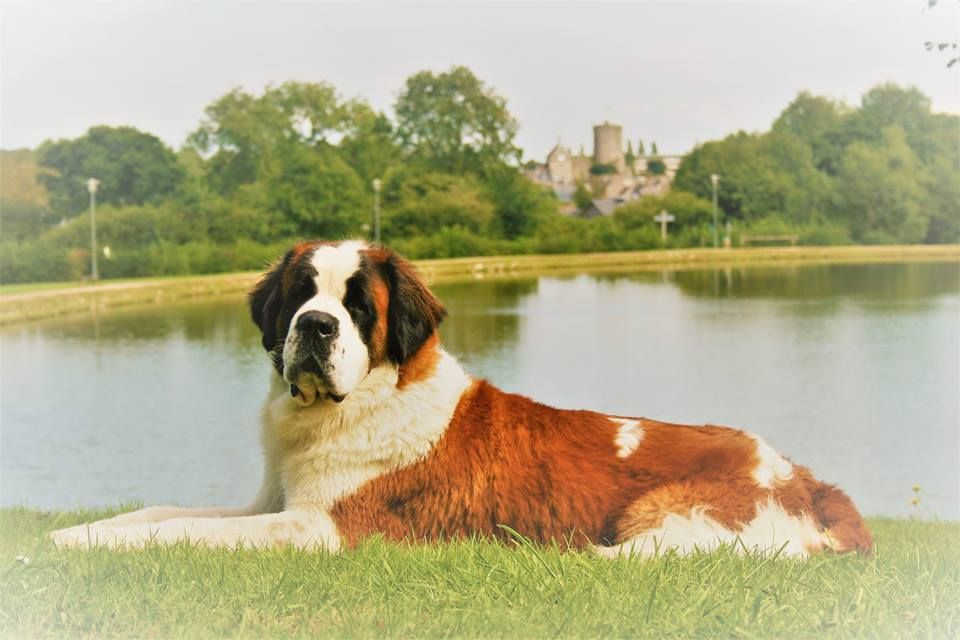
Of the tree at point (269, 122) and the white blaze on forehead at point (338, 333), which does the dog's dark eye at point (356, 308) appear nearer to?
the white blaze on forehead at point (338, 333)

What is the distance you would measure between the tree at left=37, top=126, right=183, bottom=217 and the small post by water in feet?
73.5

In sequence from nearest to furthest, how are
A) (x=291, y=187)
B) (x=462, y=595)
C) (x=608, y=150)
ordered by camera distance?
1. (x=462, y=595)
2. (x=291, y=187)
3. (x=608, y=150)

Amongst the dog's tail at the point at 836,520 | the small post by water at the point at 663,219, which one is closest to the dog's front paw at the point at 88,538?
the dog's tail at the point at 836,520

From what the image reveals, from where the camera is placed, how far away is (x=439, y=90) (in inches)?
1104

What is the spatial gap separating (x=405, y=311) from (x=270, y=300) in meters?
0.56

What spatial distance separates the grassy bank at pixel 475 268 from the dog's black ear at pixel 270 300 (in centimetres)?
70

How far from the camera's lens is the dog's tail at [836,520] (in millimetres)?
4715

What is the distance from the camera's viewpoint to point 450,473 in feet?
15.5

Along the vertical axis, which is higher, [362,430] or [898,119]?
[898,119]

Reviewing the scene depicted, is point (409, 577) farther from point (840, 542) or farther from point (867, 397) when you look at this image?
point (867, 397)

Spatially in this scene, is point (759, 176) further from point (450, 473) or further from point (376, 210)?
point (450, 473)

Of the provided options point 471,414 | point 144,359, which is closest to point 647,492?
point 471,414

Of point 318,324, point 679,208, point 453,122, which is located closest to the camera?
point 318,324

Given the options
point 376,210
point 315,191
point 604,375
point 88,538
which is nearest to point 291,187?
point 315,191
